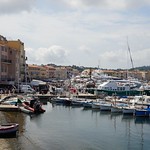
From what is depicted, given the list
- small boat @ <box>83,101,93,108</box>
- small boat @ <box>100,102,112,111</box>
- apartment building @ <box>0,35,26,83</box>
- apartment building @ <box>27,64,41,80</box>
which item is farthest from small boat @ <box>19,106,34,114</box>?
apartment building @ <box>27,64,41,80</box>

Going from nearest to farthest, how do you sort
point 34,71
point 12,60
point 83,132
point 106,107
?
point 83,132
point 106,107
point 12,60
point 34,71

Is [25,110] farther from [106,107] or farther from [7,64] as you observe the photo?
[7,64]

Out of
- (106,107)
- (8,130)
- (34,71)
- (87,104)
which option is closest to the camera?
(8,130)

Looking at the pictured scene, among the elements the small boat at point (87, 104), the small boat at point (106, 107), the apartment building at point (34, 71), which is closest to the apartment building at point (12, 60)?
the small boat at point (87, 104)

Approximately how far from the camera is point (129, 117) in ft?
226

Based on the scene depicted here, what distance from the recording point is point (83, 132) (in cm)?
5262

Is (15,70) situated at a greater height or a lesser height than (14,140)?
greater

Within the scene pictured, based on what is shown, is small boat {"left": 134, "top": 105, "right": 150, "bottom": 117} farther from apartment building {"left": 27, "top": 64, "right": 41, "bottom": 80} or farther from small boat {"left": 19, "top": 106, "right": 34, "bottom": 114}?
apartment building {"left": 27, "top": 64, "right": 41, "bottom": 80}

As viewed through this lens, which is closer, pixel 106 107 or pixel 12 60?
pixel 106 107

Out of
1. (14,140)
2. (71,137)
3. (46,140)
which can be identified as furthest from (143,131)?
(14,140)

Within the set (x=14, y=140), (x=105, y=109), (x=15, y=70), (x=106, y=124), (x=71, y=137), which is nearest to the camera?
(x=14, y=140)

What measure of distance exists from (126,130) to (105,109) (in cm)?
2321

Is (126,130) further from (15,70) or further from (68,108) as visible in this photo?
(15,70)

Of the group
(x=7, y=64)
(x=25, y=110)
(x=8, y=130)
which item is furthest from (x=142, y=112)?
(x=7, y=64)
